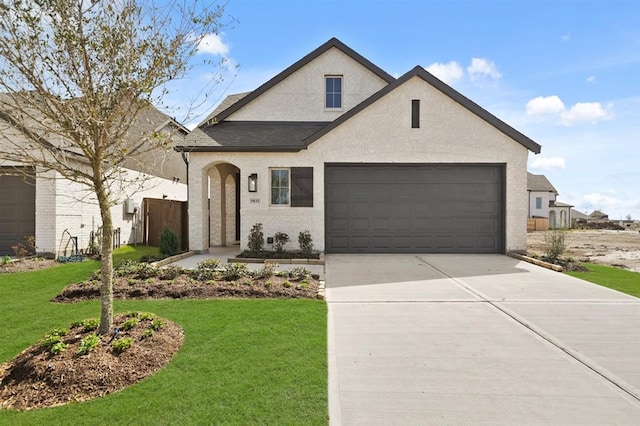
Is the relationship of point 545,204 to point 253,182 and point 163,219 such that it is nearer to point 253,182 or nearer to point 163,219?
point 253,182

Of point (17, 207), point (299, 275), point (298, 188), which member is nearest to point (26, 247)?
point (17, 207)

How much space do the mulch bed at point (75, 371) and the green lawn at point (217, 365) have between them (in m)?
0.15

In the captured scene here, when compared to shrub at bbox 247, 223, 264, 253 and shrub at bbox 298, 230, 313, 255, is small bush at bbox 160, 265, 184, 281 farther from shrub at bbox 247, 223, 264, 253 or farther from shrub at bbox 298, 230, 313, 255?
shrub at bbox 298, 230, 313, 255

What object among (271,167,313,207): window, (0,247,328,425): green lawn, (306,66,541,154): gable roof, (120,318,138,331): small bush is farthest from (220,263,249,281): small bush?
(306,66,541,154): gable roof

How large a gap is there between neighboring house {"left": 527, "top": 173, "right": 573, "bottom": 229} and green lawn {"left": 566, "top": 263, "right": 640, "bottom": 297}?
112 ft

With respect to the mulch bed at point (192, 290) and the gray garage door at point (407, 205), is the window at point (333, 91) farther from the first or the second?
the mulch bed at point (192, 290)

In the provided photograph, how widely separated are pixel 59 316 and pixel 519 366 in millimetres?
6067

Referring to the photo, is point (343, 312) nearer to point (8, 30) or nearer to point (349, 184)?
point (8, 30)

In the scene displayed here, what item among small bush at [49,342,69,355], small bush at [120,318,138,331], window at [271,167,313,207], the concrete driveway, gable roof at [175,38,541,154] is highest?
gable roof at [175,38,541,154]

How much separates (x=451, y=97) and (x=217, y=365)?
1038 centimetres

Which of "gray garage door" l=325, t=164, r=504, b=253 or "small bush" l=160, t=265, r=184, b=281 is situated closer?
"small bush" l=160, t=265, r=184, b=281

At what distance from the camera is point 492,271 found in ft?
28.7

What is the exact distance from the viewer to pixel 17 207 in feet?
34.6

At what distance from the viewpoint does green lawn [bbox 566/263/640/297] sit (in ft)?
23.2
